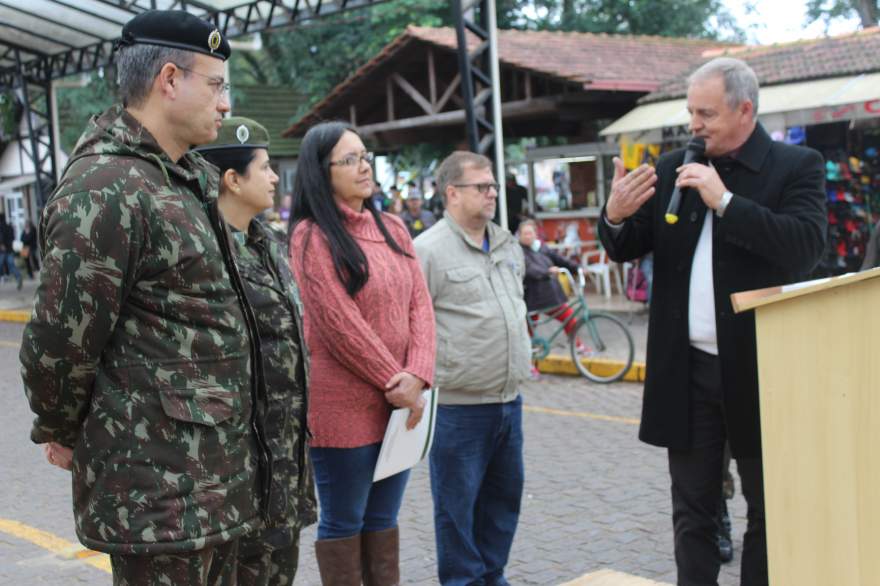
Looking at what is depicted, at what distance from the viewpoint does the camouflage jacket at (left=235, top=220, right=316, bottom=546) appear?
111 inches

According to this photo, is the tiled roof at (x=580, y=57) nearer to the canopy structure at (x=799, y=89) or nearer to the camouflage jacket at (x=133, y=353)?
the canopy structure at (x=799, y=89)

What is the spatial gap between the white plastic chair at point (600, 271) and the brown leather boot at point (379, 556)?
12.1 m

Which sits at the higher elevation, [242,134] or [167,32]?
[167,32]

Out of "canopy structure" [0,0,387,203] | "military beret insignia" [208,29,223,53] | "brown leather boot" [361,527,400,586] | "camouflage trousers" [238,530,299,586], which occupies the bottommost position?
"brown leather boot" [361,527,400,586]

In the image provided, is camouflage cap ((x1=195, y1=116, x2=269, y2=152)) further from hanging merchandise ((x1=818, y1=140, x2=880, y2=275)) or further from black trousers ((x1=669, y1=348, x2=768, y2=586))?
hanging merchandise ((x1=818, y1=140, x2=880, y2=275))

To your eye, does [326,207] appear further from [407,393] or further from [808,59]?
[808,59]

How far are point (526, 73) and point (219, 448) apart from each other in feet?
46.5

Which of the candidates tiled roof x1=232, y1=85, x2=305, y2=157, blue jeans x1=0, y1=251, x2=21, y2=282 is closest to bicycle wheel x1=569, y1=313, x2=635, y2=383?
blue jeans x1=0, y1=251, x2=21, y2=282

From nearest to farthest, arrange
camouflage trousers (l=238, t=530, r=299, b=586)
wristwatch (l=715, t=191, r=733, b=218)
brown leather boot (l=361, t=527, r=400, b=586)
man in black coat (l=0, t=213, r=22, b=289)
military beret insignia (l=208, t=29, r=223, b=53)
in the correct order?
military beret insignia (l=208, t=29, r=223, b=53) → camouflage trousers (l=238, t=530, r=299, b=586) → wristwatch (l=715, t=191, r=733, b=218) → brown leather boot (l=361, t=527, r=400, b=586) → man in black coat (l=0, t=213, r=22, b=289)

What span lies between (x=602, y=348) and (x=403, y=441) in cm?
657

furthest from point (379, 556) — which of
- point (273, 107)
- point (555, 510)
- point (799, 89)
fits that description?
point (273, 107)

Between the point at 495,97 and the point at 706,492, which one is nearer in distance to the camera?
the point at 706,492

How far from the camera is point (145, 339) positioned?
2340 mm

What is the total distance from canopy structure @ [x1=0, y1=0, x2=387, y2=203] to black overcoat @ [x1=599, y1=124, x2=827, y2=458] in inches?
394
